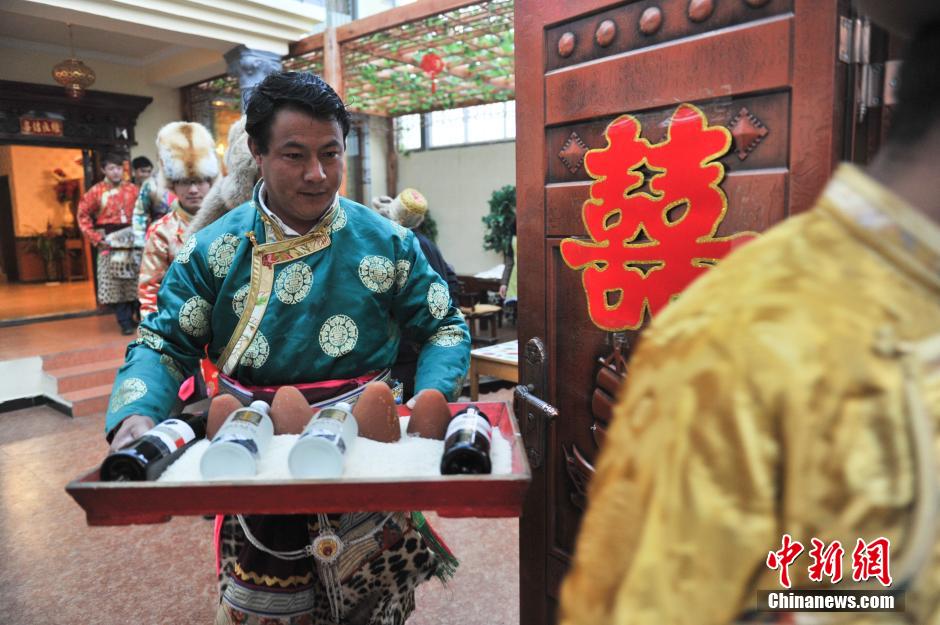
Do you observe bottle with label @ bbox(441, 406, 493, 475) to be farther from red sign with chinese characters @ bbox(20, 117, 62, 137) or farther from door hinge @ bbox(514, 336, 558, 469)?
red sign with chinese characters @ bbox(20, 117, 62, 137)

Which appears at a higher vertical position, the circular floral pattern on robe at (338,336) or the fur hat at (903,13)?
the fur hat at (903,13)

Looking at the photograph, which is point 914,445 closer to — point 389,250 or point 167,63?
point 389,250

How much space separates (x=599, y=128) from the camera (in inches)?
56.2

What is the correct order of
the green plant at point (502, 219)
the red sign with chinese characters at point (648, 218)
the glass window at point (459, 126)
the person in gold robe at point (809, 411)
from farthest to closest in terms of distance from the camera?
the glass window at point (459, 126), the green plant at point (502, 219), the red sign with chinese characters at point (648, 218), the person in gold robe at point (809, 411)

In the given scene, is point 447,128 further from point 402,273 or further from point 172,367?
point 172,367

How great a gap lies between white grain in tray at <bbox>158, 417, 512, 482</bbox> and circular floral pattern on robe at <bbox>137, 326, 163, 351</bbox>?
35cm

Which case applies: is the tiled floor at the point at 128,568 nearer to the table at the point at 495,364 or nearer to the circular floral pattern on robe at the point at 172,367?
the table at the point at 495,364

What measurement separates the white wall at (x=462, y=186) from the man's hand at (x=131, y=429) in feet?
31.9

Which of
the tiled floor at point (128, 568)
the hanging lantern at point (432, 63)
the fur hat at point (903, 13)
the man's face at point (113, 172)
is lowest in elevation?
the tiled floor at point (128, 568)

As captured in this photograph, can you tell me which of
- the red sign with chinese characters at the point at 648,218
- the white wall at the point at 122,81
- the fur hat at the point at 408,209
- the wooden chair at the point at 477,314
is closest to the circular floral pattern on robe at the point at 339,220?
the red sign with chinese characters at the point at 648,218

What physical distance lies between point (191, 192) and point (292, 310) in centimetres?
222

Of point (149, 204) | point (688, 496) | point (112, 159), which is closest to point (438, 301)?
point (688, 496)

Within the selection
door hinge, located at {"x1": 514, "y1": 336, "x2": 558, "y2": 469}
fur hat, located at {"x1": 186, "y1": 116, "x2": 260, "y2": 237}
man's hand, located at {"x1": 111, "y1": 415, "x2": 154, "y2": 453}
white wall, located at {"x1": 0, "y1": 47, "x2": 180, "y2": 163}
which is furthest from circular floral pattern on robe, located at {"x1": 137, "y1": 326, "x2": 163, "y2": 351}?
white wall, located at {"x1": 0, "y1": 47, "x2": 180, "y2": 163}

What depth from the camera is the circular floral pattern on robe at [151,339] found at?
58.2 inches
